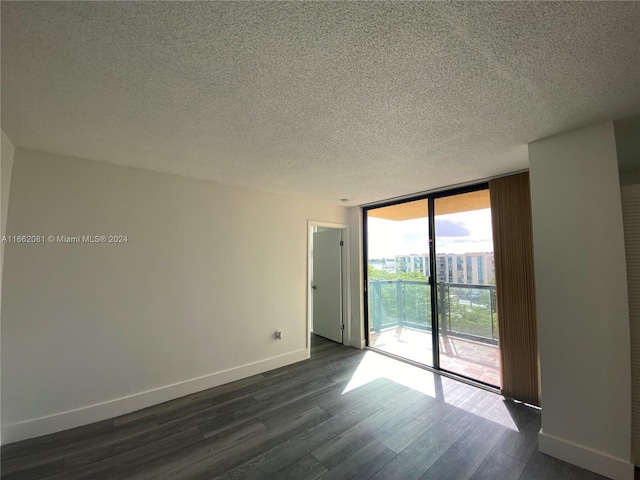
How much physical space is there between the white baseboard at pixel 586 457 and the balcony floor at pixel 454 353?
97 cm

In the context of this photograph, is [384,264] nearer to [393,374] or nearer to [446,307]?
[446,307]

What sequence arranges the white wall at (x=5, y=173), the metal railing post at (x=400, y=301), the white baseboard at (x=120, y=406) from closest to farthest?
the white wall at (x=5, y=173) → the white baseboard at (x=120, y=406) → the metal railing post at (x=400, y=301)

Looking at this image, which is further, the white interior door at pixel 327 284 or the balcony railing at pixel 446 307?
the white interior door at pixel 327 284

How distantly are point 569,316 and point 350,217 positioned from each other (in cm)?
313

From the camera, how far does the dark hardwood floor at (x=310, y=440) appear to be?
1731 mm

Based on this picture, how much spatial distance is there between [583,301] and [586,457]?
3.52 ft

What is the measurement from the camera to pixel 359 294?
4.28 metres

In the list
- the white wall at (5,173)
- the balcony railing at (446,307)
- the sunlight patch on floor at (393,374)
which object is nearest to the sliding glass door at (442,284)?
the balcony railing at (446,307)

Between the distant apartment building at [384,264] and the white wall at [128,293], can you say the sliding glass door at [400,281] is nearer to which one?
the distant apartment building at [384,264]

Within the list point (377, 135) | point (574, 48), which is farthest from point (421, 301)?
point (574, 48)

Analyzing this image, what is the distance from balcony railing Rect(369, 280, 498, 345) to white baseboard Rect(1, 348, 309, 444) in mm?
2059

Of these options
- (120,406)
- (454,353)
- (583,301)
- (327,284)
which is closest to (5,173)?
(120,406)

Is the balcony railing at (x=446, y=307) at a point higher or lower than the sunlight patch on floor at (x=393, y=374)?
higher

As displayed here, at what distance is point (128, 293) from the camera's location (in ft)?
8.17
